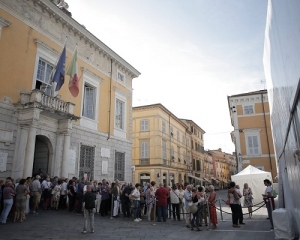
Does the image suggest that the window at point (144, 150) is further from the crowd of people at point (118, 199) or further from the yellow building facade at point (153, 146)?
the crowd of people at point (118, 199)

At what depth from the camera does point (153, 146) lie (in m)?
32.8

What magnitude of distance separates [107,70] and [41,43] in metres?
5.88

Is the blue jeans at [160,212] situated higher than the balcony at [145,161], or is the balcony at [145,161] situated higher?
the balcony at [145,161]

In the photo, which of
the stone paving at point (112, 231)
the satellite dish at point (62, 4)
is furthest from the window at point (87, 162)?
the satellite dish at point (62, 4)

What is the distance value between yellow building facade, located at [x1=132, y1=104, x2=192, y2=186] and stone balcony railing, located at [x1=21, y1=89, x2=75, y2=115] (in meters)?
19.4

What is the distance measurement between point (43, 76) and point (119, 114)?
7.17 m

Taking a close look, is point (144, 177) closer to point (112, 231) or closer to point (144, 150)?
point (144, 150)

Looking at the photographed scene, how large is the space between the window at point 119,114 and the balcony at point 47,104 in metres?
5.73

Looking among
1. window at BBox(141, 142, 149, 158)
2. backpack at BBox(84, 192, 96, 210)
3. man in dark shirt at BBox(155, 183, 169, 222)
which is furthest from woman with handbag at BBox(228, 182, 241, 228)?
window at BBox(141, 142, 149, 158)

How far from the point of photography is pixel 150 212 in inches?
427

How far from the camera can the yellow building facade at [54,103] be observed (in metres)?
11.3

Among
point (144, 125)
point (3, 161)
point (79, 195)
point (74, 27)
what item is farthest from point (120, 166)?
point (144, 125)

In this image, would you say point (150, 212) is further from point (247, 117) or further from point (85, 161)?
point (247, 117)

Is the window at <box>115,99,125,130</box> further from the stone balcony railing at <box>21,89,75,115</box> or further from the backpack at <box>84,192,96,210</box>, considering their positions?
the backpack at <box>84,192,96,210</box>
